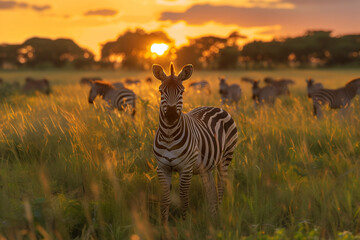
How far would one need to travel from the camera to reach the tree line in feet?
227

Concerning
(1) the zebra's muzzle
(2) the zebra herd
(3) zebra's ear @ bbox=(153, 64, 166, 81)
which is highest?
(3) zebra's ear @ bbox=(153, 64, 166, 81)

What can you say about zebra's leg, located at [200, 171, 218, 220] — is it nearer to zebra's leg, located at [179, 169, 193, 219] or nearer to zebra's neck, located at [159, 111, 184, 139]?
zebra's leg, located at [179, 169, 193, 219]

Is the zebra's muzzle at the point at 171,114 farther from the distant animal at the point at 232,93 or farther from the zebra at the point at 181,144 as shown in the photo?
the distant animal at the point at 232,93

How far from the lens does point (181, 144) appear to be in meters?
3.66

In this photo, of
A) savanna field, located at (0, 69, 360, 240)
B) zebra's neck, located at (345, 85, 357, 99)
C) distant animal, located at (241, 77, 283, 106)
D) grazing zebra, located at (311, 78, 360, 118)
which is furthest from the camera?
distant animal, located at (241, 77, 283, 106)

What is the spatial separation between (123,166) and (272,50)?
6885cm

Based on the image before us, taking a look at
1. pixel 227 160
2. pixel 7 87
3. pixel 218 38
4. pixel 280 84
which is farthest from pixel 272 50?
pixel 227 160

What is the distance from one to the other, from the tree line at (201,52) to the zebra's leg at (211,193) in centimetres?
6386

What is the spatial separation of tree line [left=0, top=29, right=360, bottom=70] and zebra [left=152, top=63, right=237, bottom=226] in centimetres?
6387

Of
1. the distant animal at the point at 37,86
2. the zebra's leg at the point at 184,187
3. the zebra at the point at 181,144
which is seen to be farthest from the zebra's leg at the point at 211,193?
the distant animal at the point at 37,86

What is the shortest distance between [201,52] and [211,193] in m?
71.8

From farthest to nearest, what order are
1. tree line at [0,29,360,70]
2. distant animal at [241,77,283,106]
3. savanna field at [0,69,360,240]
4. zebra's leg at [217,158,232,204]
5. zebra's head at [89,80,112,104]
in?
tree line at [0,29,360,70]
distant animal at [241,77,283,106]
zebra's head at [89,80,112,104]
zebra's leg at [217,158,232,204]
savanna field at [0,69,360,240]

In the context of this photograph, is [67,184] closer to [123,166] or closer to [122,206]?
[123,166]

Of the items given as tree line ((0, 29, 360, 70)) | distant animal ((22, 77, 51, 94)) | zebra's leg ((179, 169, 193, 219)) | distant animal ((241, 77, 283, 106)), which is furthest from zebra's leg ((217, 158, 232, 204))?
tree line ((0, 29, 360, 70))
